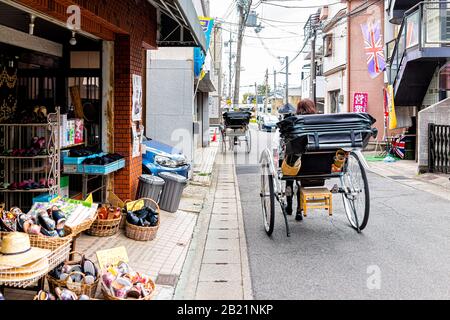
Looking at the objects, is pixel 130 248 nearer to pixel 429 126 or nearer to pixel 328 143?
pixel 328 143

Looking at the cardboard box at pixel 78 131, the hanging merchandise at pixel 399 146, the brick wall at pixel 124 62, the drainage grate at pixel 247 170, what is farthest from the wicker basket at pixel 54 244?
the hanging merchandise at pixel 399 146

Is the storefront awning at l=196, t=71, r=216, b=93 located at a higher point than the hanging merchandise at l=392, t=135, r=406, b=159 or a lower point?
higher

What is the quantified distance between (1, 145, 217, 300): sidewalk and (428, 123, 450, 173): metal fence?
818 centimetres

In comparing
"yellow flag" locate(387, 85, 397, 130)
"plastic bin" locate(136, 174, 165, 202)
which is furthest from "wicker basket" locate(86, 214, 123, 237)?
"yellow flag" locate(387, 85, 397, 130)

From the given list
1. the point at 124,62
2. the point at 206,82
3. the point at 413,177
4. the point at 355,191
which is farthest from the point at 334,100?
the point at 124,62

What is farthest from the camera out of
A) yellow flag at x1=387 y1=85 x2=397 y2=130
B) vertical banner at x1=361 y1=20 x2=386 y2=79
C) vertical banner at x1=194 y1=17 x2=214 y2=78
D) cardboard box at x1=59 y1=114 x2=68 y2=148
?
vertical banner at x1=361 y1=20 x2=386 y2=79

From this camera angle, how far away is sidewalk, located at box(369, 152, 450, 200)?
12.1m

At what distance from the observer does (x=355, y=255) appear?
21.0 feet

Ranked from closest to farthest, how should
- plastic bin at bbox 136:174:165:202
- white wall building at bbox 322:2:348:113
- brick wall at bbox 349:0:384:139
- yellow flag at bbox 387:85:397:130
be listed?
plastic bin at bbox 136:174:165:202, yellow flag at bbox 387:85:397:130, brick wall at bbox 349:0:384:139, white wall building at bbox 322:2:348:113

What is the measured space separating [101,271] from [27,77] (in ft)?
Answer: 15.8

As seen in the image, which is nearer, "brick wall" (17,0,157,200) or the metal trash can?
"brick wall" (17,0,157,200)

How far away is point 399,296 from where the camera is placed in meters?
4.90

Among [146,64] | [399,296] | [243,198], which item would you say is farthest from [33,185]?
[146,64]

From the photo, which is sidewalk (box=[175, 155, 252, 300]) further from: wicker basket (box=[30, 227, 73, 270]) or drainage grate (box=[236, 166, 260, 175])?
drainage grate (box=[236, 166, 260, 175])
